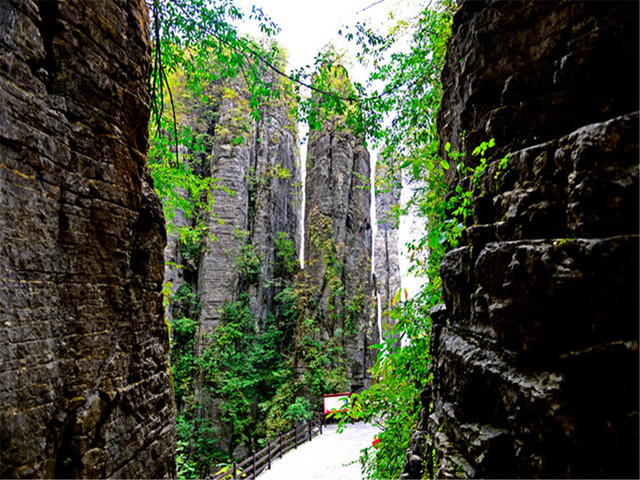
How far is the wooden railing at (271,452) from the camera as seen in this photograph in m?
9.40

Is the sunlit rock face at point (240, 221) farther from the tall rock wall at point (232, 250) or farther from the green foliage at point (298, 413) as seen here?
the green foliage at point (298, 413)

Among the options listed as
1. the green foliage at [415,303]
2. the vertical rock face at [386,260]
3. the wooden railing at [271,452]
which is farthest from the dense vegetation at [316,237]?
the vertical rock face at [386,260]

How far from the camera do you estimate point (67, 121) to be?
119 inches

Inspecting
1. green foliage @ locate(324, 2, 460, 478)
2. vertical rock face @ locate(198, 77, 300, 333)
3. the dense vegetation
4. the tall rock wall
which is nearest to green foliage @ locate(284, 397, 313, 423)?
the dense vegetation

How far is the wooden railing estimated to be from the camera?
9.40 meters

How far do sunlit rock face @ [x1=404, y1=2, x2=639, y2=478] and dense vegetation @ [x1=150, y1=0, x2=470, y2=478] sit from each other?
436mm

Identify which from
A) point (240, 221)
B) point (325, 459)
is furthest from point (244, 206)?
point (325, 459)

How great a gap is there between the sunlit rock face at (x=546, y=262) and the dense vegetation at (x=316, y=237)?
1.43 ft

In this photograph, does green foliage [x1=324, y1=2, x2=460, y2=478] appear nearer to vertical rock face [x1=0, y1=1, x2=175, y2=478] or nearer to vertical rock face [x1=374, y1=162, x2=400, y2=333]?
vertical rock face [x1=0, y1=1, x2=175, y2=478]

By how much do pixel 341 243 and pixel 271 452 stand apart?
32.0 ft

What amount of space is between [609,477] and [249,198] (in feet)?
59.9

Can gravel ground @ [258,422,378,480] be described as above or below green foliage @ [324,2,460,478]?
below

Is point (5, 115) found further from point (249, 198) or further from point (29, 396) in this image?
point (249, 198)

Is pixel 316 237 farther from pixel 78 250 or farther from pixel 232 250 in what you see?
pixel 78 250
